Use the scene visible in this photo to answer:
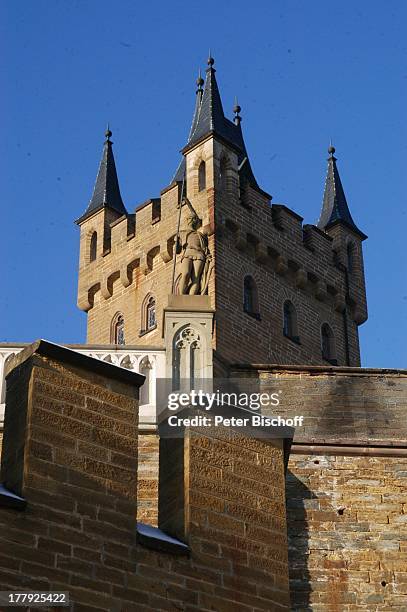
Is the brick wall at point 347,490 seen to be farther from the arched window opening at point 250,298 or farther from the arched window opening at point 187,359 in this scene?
the arched window opening at point 250,298

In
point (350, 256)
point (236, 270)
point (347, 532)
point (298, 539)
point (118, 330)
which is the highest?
point (350, 256)

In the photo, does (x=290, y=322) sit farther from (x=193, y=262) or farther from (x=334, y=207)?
(x=193, y=262)

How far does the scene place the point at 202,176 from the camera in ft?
114

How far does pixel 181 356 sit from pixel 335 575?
3.01 meters

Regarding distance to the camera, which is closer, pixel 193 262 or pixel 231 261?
pixel 193 262

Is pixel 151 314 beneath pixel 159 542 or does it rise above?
above

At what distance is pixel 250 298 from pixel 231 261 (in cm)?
113

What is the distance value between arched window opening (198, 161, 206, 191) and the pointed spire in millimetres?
5737

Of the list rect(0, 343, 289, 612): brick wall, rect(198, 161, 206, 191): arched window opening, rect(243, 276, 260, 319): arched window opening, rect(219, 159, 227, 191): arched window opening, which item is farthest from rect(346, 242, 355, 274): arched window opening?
rect(0, 343, 289, 612): brick wall

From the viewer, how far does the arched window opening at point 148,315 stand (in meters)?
34.9

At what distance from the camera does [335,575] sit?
1552cm

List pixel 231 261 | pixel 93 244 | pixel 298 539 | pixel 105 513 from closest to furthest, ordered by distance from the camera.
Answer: pixel 105 513, pixel 298 539, pixel 231 261, pixel 93 244

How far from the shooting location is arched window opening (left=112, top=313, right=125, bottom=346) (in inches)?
1430

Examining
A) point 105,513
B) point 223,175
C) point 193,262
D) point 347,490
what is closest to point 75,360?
point 105,513
